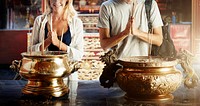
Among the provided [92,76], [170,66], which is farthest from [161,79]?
[92,76]

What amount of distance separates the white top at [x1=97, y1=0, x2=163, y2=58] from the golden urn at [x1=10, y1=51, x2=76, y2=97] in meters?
0.61

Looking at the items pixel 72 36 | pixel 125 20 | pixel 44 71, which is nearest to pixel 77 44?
pixel 72 36

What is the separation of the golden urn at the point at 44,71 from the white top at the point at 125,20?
61 centimetres

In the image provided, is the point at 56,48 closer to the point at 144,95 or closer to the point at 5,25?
the point at 144,95

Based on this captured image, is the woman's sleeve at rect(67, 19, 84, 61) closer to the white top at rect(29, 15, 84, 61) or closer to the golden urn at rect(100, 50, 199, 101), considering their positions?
the white top at rect(29, 15, 84, 61)

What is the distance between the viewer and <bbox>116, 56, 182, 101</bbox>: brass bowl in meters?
1.40

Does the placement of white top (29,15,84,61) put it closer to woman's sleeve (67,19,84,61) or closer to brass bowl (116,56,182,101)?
woman's sleeve (67,19,84,61)

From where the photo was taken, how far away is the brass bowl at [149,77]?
4.60 ft

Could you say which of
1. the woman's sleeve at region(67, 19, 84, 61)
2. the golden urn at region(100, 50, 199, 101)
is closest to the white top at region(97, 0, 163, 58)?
the woman's sleeve at region(67, 19, 84, 61)

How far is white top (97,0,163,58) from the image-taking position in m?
2.08

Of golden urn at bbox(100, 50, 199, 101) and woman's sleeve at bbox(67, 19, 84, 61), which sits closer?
golden urn at bbox(100, 50, 199, 101)

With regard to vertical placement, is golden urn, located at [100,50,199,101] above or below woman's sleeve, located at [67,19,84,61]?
below

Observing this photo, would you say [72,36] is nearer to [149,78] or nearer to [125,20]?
[125,20]

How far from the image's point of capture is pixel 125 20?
212cm
